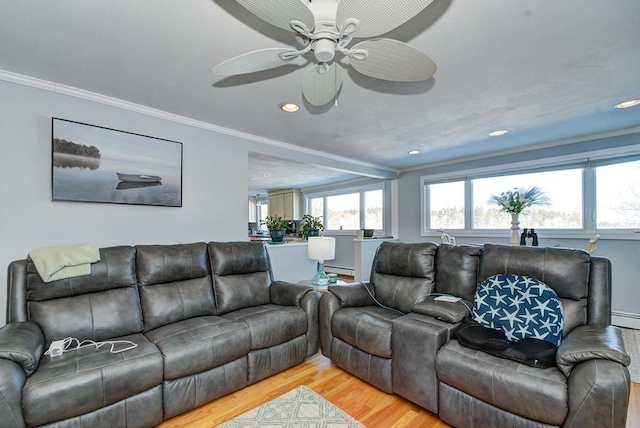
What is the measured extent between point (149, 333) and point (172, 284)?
423 mm

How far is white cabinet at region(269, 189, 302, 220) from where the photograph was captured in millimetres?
8238

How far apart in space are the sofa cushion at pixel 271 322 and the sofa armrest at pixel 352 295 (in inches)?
13.8

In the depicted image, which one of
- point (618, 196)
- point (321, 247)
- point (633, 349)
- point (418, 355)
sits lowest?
point (633, 349)

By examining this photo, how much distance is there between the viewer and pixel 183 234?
10.3ft

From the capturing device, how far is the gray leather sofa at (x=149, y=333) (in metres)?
1.49

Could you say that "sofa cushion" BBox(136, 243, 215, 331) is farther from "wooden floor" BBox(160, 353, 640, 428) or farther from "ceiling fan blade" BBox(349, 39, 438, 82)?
"ceiling fan blade" BBox(349, 39, 438, 82)

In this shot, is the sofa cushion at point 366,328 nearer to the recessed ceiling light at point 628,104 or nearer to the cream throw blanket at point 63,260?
the cream throw blanket at point 63,260

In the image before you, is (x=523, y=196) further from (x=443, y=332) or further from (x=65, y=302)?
(x=65, y=302)

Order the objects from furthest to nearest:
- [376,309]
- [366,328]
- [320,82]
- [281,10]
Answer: [376,309] → [366,328] → [320,82] → [281,10]

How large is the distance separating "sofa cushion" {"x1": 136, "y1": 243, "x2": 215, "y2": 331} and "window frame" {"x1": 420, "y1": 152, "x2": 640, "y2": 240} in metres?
4.26

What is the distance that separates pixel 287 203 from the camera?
27.6ft

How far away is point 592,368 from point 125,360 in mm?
2428

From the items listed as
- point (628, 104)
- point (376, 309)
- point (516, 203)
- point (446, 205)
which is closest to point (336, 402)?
point (376, 309)

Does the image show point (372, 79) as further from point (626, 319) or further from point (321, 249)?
point (626, 319)
